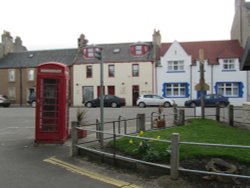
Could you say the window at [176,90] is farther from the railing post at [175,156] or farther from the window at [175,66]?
the railing post at [175,156]

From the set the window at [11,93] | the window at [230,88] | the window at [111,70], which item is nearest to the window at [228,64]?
the window at [230,88]

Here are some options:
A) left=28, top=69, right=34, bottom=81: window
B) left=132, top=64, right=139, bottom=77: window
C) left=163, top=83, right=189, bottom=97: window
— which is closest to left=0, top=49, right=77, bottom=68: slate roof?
left=28, top=69, right=34, bottom=81: window

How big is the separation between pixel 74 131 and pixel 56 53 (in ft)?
134

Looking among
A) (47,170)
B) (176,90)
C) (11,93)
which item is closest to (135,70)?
(176,90)

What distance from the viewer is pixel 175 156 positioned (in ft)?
20.4

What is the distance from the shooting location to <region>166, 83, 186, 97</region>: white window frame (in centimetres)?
4006

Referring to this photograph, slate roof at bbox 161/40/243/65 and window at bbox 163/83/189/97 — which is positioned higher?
slate roof at bbox 161/40/243/65

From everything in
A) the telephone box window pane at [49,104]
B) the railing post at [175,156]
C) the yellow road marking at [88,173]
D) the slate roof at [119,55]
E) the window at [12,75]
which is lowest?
the yellow road marking at [88,173]

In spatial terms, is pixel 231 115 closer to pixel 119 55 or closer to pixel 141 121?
pixel 141 121

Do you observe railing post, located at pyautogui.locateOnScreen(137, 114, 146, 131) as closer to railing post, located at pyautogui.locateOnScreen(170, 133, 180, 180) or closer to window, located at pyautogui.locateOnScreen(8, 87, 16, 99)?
railing post, located at pyautogui.locateOnScreen(170, 133, 180, 180)

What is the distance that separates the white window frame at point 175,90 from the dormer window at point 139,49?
19.1 ft

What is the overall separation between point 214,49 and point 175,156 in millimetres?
37809

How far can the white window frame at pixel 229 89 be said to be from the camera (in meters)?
38.6

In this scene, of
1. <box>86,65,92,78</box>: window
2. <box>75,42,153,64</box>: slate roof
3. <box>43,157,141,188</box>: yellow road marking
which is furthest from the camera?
<box>86,65,92,78</box>: window
